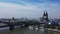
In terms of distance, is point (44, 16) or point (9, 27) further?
point (44, 16)

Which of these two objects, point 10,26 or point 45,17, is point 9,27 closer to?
point 10,26

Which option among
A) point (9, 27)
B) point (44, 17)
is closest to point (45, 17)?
point (44, 17)

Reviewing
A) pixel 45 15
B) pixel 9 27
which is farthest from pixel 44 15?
pixel 9 27

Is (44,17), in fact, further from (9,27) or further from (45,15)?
(9,27)

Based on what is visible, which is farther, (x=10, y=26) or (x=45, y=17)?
(x=45, y=17)

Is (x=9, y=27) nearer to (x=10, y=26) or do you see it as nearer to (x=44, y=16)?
(x=10, y=26)

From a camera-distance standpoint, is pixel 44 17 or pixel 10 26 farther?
pixel 44 17

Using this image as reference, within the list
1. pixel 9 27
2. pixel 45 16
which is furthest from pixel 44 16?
pixel 9 27
